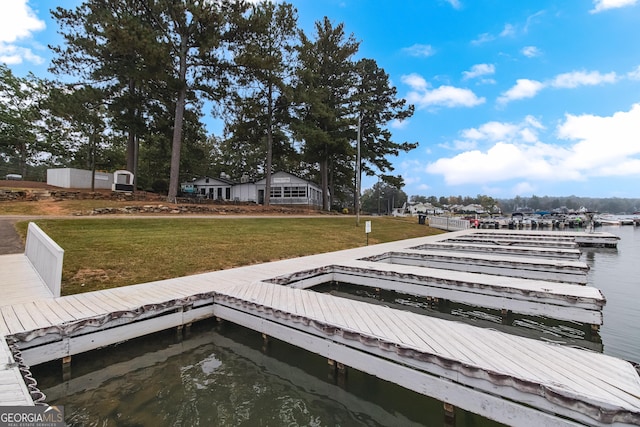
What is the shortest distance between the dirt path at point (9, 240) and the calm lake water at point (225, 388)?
23.8 feet

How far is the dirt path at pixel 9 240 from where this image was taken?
8.41 metres

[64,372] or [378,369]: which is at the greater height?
[378,369]

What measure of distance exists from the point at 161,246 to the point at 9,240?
4.74 m

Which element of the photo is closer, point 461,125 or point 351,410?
point 351,410

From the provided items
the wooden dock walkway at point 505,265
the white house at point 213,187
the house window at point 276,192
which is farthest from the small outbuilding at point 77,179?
the wooden dock walkway at point 505,265

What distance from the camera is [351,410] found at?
3010mm

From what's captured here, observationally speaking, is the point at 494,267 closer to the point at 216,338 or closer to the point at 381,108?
the point at 216,338

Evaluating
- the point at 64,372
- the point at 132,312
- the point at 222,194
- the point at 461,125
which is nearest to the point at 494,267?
the point at 132,312

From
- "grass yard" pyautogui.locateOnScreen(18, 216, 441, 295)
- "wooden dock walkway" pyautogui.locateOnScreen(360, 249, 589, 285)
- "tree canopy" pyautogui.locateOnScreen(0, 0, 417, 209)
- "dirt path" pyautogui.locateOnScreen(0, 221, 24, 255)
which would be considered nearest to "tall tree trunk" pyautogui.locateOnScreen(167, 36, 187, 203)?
"tree canopy" pyautogui.locateOnScreen(0, 0, 417, 209)

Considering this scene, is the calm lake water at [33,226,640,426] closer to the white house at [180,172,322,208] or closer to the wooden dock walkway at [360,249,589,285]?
the wooden dock walkway at [360,249,589,285]

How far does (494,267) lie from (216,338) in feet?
25.5

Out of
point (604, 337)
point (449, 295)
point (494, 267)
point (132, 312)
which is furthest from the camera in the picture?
point (494, 267)

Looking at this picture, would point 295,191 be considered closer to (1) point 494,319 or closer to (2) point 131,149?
(2) point 131,149

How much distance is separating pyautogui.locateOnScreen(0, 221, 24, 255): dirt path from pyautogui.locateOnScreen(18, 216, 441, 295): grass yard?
12.5 inches
